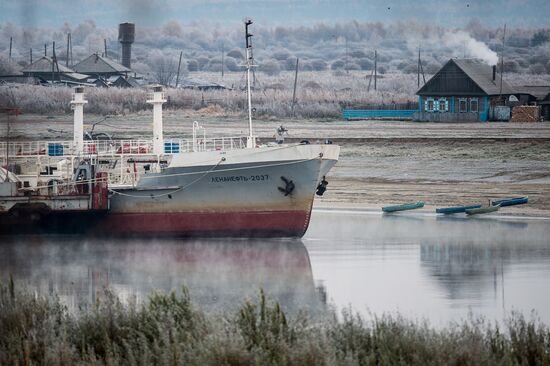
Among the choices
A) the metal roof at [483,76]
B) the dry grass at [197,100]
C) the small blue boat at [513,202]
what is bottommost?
the small blue boat at [513,202]

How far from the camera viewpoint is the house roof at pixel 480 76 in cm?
6906

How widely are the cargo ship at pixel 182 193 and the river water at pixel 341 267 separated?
465mm

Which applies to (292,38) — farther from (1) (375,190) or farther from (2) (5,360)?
(2) (5,360)

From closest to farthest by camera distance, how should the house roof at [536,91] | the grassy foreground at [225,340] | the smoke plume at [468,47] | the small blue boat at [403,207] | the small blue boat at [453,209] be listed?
the grassy foreground at [225,340] < the small blue boat at [453,209] < the small blue boat at [403,207] < the house roof at [536,91] < the smoke plume at [468,47]

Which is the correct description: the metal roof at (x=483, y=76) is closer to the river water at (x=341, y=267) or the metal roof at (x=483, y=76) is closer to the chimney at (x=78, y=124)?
the river water at (x=341, y=267)

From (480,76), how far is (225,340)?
182ft

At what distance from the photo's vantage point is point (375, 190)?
43875 millimetres

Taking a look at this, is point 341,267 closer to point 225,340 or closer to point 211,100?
point 225,340

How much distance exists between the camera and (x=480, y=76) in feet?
235

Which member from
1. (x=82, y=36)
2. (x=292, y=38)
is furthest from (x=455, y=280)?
(x=292, y=38)

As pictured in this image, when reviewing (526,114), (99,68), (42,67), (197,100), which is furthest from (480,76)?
(42,67)

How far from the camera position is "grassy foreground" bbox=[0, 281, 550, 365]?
17938 millimetres

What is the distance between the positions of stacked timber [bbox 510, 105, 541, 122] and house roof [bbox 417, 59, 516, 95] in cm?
323

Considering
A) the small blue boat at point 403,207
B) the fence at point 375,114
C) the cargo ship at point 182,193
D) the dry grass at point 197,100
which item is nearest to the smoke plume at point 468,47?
the dry grass at point 197,100
